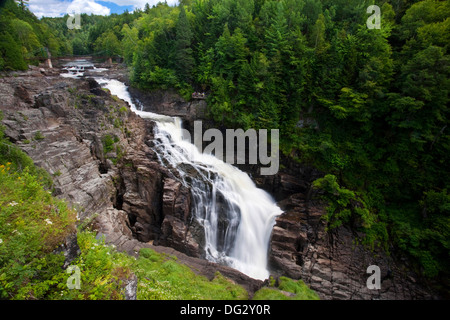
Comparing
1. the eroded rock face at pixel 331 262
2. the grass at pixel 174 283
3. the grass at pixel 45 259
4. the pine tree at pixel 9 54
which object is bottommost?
the eroded rock face at pixel 331 262

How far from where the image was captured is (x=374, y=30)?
1897 cm

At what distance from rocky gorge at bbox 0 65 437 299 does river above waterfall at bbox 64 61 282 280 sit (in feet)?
2.50

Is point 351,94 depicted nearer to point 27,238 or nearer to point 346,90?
point 346,90

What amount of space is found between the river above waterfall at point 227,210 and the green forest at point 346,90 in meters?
5.23

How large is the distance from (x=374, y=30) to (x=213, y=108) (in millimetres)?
16065

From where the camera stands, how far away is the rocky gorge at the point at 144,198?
14.0 m

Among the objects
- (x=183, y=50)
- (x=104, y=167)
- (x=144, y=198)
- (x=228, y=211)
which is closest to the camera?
(x=144, y=198)

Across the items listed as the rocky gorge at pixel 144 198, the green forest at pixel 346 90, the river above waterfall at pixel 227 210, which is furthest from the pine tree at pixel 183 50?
the river above waterfall at pixel 227 210

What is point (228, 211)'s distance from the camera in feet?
58.2

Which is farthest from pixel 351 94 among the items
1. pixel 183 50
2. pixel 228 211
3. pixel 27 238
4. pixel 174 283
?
pixel 27 238

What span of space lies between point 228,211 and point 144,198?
22.5 feet

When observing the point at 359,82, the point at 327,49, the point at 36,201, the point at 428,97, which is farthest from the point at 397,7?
the point at 36,201

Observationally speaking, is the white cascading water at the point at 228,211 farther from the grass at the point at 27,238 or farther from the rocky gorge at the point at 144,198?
the grass at the point at 27,238
